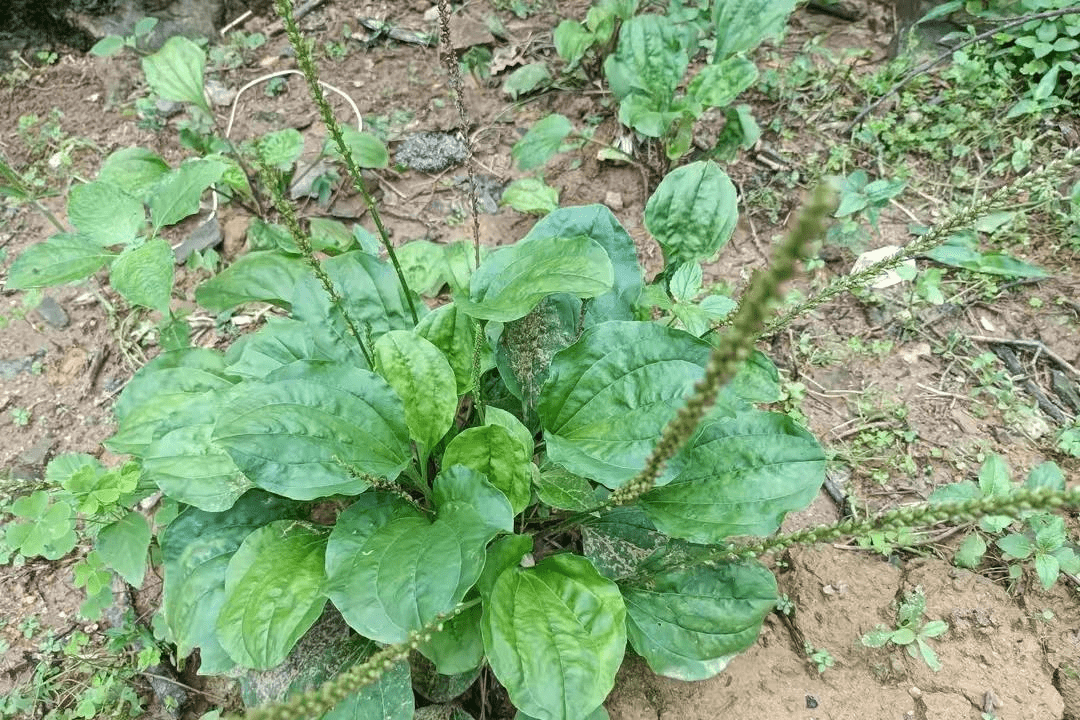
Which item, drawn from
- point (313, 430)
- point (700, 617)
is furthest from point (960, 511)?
point (313, 430)

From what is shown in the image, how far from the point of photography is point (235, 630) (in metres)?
1.72

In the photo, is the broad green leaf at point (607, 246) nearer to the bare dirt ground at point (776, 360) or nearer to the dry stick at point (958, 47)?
the bare dirt ground at point (776, 360)

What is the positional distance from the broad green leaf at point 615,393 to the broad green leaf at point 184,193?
123 centimetres

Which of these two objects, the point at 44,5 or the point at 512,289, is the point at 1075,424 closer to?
the point at 512,289

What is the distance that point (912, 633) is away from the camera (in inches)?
82.5

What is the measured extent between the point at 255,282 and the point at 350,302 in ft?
1.17

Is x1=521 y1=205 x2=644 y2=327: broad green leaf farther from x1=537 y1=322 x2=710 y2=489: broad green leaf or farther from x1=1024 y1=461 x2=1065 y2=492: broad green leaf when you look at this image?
x1=1024 y1=461 x2=1065 y2=492: broad green leaf

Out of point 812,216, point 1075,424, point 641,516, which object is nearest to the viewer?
point 812,216

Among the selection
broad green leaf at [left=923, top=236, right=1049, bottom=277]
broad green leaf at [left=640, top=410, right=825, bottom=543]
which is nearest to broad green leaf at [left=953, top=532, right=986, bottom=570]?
broad green leaf at [left=640, top=410, right=825, bottom=543]

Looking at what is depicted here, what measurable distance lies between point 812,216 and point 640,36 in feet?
9.03

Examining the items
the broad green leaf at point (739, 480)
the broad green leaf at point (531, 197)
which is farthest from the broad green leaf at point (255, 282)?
the broad green leaf at point (739, 480)

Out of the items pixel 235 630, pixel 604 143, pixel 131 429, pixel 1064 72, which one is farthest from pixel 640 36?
pixel 235 630

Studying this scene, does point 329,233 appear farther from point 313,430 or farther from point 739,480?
point 739,480

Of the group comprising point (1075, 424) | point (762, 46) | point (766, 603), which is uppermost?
point (762, 46)
